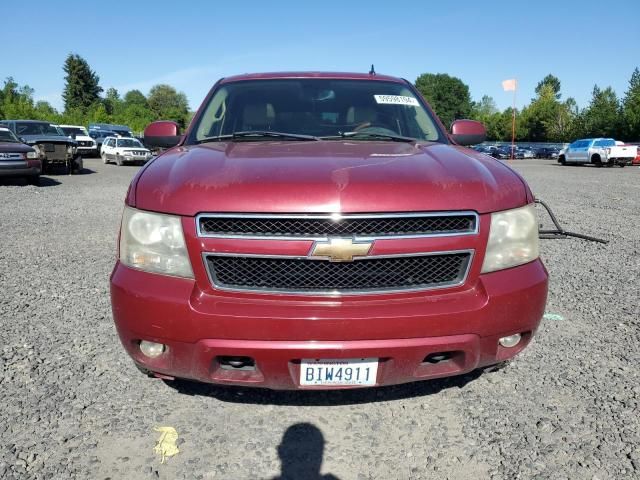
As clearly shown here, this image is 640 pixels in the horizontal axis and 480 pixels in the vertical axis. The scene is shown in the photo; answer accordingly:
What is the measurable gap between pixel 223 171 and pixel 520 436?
5.98ft

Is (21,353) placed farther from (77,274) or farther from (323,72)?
(323,72)

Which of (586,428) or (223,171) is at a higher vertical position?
(223,171)

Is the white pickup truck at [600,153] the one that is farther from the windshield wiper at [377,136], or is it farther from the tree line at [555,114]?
the windshield wiper at [377,136]

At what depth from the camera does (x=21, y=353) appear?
324cm

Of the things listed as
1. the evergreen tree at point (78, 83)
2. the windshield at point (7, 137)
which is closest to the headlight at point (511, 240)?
the windshield at point (7, 137)

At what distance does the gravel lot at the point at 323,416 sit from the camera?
218 cm

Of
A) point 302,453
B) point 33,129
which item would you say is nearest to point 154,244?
point 302,453

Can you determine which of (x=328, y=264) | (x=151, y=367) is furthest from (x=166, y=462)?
(x=328, y=264)

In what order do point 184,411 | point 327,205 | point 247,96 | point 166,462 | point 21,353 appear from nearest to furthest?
point 327,205 → point 166,462 → point 184,411 → point 21,353 → point 247,96

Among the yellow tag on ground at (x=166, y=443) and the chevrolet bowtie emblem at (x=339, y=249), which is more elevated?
the chevrolet bowtie emblem at (x=339, y=249)

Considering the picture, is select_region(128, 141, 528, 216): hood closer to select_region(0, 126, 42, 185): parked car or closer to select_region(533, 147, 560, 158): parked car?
select_region(0, 126, 42, 185): parked car

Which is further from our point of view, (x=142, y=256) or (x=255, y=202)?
(x=142, y=256)

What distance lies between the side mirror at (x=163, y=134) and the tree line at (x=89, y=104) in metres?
26.6

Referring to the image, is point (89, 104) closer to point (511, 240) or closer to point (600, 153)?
point (600, 153)
